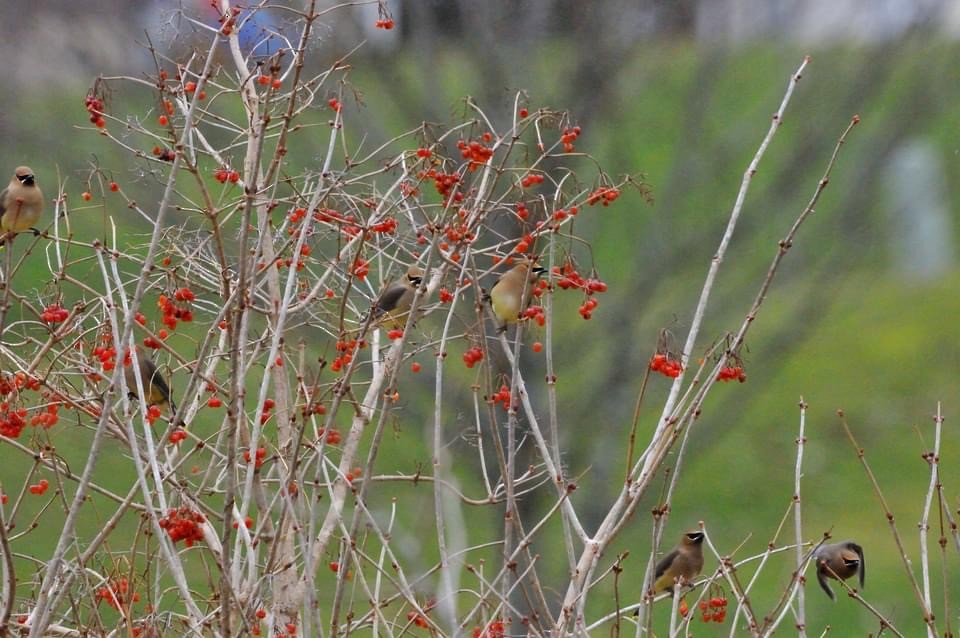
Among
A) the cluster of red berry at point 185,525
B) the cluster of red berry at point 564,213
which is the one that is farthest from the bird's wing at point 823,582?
the cluster of red berry at point 185,525

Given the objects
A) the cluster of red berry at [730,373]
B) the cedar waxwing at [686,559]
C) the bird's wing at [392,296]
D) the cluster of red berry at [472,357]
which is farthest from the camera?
the cedar waxwing at [686,559]

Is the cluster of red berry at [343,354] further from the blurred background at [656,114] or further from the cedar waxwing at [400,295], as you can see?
the blurred background at [656,114]

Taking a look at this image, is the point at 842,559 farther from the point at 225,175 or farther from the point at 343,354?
the point at 225,175

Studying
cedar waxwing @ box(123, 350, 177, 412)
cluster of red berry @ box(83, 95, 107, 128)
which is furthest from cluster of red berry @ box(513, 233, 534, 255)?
cluster of red berry @ box(83, 95, 107, 128)

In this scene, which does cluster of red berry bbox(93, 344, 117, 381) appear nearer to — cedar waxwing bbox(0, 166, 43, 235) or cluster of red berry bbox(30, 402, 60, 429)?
cluster of red berry bbox(30, 402, 60, 429)

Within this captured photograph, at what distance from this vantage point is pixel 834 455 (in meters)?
13.0

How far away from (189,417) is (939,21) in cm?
495

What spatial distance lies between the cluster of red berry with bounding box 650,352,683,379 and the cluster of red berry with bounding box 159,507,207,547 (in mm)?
1141

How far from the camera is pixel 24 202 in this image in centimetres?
516

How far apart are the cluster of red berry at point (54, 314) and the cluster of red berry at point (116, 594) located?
71 cm

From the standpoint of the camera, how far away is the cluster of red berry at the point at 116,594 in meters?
3.15

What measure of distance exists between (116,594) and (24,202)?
6.85ft

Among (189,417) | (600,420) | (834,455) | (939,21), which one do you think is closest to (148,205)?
(600,420)

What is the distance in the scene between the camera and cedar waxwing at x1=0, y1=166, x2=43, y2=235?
16.9 feet
